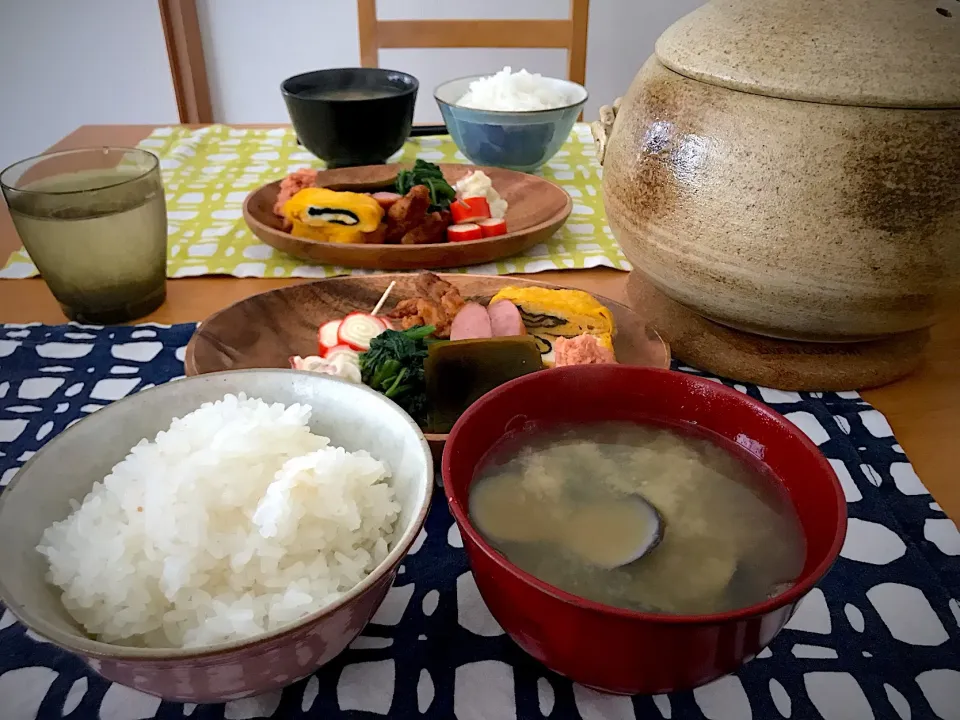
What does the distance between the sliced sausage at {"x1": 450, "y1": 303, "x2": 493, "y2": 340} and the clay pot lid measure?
403mm

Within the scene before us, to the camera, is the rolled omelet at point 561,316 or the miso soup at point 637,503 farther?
the rolled omelet at point 561,316

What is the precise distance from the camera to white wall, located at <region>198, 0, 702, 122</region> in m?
3.10

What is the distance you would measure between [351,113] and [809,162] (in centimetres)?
103

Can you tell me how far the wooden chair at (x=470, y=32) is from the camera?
7.27ft

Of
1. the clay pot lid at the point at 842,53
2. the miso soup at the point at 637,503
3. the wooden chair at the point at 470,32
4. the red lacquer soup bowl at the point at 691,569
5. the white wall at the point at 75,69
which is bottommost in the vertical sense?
the white wall at the point at 75,69

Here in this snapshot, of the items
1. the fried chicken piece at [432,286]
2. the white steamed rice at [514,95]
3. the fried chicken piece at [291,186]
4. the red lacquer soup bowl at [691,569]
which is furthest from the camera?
the white steamed rice at [514,95]

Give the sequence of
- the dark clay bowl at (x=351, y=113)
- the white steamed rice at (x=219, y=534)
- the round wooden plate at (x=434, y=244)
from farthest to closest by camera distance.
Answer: the dark clay bowl at (x=351, y=113) → the round wooden plate at (x=434, y=244) → the white steamed rice at (x=219, y=534)

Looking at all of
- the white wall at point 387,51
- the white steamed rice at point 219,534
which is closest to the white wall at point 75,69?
the white wall at point 387,51

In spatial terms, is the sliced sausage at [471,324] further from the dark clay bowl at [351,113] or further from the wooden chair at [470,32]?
the wooden chair at [470,32]

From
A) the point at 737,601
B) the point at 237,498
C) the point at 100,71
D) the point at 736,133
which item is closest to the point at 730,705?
the point at 737,601

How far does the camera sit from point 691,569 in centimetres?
57

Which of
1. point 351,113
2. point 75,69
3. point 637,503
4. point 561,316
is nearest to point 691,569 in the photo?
point 637,503

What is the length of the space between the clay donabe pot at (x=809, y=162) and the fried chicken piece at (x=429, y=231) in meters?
0.48

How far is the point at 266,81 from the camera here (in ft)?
10.9
